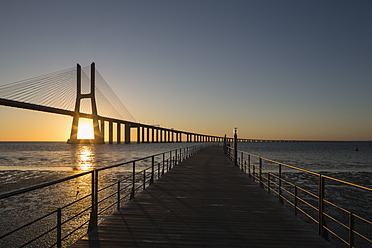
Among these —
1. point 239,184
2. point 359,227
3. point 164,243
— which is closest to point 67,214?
point 239,184

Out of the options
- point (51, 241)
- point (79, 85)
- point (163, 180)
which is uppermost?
point (79, 85)

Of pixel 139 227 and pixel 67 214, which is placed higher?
pixel 139 227

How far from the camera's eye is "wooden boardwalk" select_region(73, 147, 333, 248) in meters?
3.97

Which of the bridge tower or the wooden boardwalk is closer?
the wooden boardwalk

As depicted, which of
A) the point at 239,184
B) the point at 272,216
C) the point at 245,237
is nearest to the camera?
the point at 245,237

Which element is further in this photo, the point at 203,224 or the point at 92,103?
the point at 92,103

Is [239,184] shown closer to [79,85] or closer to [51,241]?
[51,241]

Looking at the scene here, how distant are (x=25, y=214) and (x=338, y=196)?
14037 millimetres

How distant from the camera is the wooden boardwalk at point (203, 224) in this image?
156 inches

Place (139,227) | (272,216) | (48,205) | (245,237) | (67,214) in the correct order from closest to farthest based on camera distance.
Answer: (245,237) → (139,227) → (272,216) → (67,214) → (48,205)

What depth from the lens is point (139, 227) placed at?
455cm

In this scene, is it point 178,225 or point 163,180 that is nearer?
point 178,225

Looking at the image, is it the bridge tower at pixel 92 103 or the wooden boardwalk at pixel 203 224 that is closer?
the wooden boardwalk at pixel 203 224

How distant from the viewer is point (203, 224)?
481 centimetres
